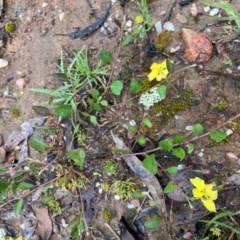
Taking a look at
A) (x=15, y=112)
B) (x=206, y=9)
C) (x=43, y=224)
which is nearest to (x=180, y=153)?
(x=206, y=9)

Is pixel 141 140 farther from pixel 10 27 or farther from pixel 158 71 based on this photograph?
pixel 10 27

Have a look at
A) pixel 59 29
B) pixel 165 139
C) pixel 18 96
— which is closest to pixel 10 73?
pixel 18 96

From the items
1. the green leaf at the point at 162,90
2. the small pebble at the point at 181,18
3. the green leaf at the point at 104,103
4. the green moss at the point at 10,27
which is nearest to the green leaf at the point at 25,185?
the green leaf at the point at 104,103

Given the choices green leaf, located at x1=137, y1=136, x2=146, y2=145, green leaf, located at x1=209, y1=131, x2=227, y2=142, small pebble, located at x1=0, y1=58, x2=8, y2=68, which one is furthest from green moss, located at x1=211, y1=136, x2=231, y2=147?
small pebble, located at x1=0, y1=58, x2=8, y2=68

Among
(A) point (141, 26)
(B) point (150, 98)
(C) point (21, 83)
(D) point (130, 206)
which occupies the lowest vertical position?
(D) point (130, 206)

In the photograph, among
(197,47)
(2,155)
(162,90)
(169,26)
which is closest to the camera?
(162,90)

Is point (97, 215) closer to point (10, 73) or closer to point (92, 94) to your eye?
point (92, 94)

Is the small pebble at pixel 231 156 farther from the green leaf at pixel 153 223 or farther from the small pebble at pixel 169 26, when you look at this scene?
the small pebble at pixel 169 26
